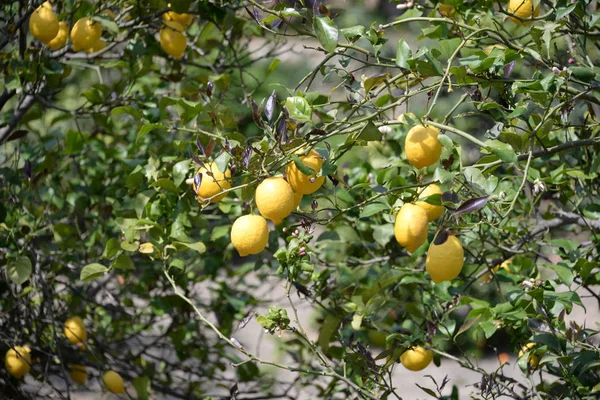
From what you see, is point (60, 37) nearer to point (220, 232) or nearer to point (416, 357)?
point (220, 232)

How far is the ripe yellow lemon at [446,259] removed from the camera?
107 cm

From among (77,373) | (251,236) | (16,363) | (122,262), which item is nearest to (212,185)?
(251,236)

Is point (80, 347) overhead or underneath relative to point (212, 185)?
underneath

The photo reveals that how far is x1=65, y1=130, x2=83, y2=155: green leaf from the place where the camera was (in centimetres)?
190

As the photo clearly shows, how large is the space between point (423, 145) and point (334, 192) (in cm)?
26

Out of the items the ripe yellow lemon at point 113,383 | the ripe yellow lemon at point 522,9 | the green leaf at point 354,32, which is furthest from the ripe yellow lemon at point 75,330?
the ripe yellow lemon at point 522,9

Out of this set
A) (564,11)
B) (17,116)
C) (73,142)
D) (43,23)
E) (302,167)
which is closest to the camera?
(302,167)

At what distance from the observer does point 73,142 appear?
191 cm

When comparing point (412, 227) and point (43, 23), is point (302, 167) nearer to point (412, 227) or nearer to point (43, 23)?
point (412, 227)

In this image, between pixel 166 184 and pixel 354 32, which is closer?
pixel 354 32

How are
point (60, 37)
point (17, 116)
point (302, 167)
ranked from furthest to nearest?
point (17, 116)
point (60, 37)
point (302, 167)

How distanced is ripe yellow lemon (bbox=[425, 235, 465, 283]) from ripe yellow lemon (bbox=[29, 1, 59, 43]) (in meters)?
0.94

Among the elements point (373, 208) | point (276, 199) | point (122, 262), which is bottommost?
point (122, 262)

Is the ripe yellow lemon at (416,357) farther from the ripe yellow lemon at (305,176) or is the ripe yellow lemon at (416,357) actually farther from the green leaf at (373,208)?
the ripe yellow lemon at (305,176)
